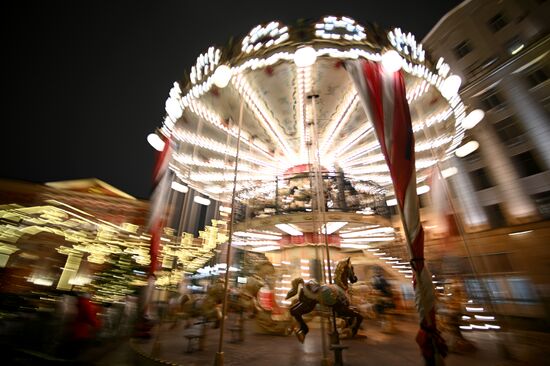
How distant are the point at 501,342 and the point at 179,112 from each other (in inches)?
318

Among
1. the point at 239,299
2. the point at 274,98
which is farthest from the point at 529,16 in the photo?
the point at 239,299

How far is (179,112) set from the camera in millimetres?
6090

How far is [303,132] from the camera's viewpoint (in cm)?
772

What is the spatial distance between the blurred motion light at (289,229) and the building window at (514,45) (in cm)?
1768

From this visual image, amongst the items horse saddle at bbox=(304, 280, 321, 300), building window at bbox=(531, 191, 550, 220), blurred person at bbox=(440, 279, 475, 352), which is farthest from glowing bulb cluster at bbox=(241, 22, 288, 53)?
building window at bbox=(531, 191, 550, 220)

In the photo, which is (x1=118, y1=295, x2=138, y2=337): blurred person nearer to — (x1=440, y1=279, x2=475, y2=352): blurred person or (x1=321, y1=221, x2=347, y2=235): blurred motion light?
(x1=321, y1=221, x2=347, y2=235): blurred motion light

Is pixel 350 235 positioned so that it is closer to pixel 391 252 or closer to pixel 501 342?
pixel 391 252

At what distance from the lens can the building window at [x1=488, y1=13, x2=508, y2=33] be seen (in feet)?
50.4

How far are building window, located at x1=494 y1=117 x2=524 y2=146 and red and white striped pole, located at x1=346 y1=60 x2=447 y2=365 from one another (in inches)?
A: 588

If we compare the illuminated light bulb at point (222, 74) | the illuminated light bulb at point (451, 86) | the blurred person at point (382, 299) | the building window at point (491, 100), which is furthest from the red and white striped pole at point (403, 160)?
the building window at point (491, 100)

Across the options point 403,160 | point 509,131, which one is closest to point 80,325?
point 403,160

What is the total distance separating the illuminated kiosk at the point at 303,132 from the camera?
15.5ft

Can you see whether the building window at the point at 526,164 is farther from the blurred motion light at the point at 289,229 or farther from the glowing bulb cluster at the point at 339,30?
the glowing bulb cluster at the point at 339,30

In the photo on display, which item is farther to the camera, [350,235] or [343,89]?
[350,235]
